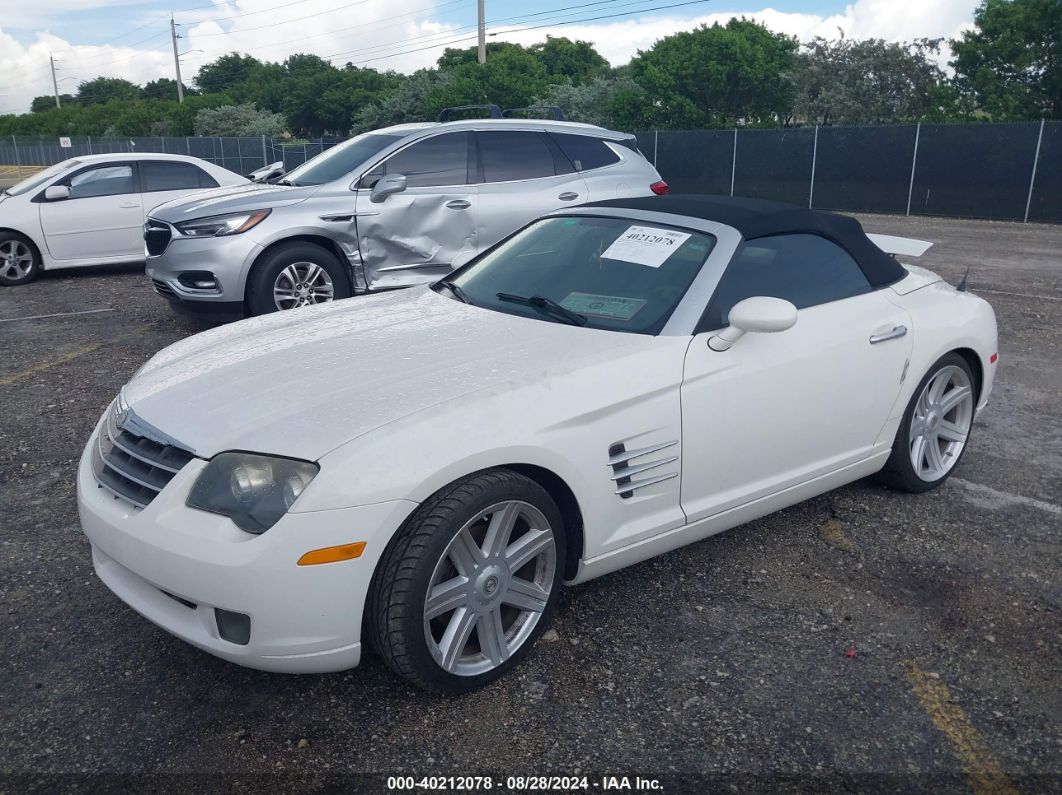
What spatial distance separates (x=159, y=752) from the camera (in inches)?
105

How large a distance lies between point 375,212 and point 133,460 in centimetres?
515

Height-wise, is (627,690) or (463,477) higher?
(463,477)

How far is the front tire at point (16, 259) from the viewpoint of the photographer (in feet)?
35.2

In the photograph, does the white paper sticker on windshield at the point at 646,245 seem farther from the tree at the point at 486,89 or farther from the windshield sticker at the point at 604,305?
the tree at the point at 486,89

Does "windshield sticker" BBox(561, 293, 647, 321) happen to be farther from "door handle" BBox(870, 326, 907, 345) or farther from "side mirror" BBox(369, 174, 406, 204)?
"side mirror" BBox(369, 174, 406, 204)

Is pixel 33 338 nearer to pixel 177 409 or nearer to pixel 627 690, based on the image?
pixel 177 409

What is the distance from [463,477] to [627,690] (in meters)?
0.91

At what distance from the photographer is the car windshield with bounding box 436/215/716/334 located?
3570 millimetres

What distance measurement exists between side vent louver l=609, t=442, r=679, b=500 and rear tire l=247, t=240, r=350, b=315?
484 centimetres

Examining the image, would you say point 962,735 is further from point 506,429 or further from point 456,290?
point 456,290

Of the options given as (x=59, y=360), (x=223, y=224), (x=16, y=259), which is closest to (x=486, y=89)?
(x=16, y=259)

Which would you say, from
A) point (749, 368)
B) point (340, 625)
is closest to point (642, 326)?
point (749, 368)

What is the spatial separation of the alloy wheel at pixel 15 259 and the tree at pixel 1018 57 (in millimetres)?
33493

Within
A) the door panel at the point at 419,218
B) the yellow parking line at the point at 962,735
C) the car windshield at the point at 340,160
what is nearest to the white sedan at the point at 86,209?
the car windshield at the point at 340,160
